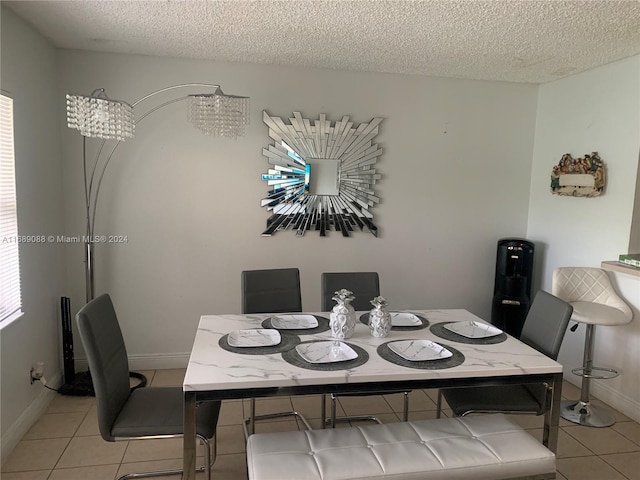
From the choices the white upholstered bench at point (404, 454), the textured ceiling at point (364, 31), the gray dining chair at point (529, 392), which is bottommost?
the white upholstered bench at point (404, 454)

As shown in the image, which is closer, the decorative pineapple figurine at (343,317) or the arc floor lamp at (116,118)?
the decorative pineapple figurine at (343,317)

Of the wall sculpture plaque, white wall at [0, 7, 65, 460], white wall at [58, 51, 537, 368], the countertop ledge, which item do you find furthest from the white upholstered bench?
the wall sculpture plaque

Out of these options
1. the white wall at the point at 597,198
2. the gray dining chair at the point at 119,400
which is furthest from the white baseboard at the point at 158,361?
the white wall at the point at 597,198

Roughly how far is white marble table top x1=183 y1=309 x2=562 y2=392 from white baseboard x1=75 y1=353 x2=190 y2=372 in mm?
1464

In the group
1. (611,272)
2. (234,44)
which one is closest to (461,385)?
(611,272)

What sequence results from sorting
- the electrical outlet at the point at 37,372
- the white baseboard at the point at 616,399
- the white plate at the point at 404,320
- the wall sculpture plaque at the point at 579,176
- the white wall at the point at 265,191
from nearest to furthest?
1. the white plate at the point at 404,320
2. the electrical outlet at the point at 37,372
3. the white baseboard at the point at 616,399
4. the wall sculpture plaque at the point at 579,176
5. the white wall at the point at 265,191

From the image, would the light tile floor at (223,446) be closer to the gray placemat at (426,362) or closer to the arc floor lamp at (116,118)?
the arc floor lamp at (116,118)

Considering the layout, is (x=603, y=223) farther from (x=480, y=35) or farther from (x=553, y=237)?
(x=480, y=35)

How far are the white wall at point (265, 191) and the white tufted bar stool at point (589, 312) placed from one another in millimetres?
906

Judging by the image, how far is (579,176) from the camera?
3535mm

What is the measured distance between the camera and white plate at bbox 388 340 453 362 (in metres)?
2.09

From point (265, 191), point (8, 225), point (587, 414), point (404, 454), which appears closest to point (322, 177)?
point (265, 191)

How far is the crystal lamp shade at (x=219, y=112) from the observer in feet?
8.54

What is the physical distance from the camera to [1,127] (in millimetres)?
2471
